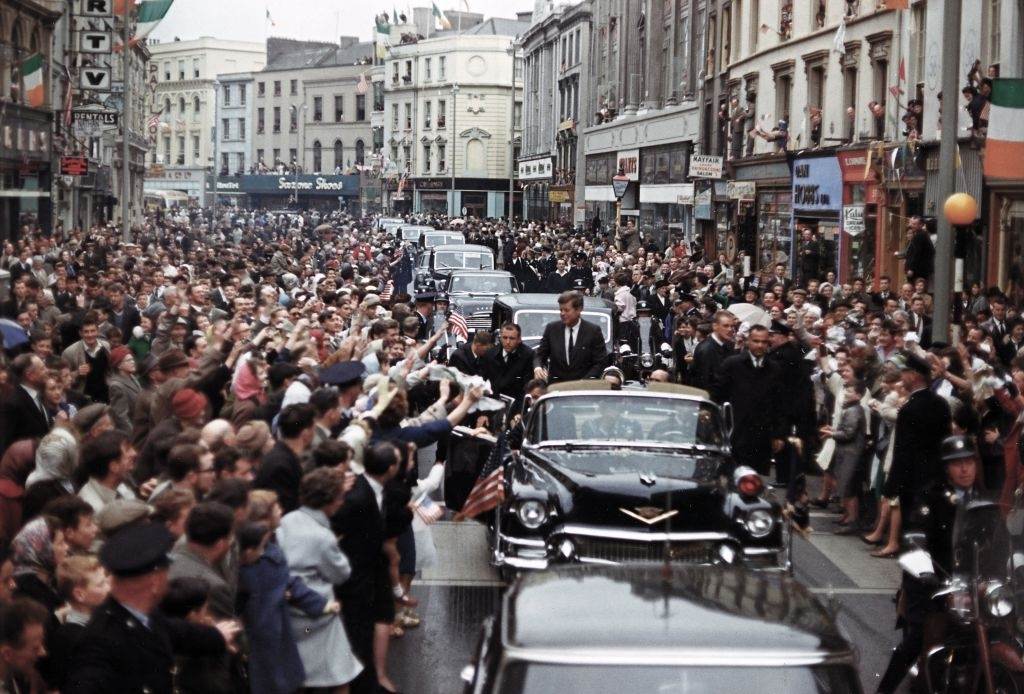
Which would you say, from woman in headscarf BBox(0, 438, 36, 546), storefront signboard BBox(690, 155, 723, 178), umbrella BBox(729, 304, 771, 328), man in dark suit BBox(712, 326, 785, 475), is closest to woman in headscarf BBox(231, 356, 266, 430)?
woman in headscarf BBox(0, 438, 36, 546)

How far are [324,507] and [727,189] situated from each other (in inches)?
1469

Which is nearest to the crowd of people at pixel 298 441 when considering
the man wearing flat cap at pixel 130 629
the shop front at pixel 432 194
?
the man wearing flat cap at pixel 130 629

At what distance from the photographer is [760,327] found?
1394 cm

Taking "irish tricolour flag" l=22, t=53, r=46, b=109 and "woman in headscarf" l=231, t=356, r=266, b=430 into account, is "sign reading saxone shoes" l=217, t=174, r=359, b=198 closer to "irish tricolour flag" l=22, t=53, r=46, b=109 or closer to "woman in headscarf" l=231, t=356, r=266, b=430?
"irish tricolour flag" l=22, t=53, r=46, b=109

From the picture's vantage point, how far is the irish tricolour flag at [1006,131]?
2039 centimetres

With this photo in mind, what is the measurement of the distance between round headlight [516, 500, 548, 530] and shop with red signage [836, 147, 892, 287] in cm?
2143

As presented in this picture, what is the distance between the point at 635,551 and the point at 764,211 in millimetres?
32503

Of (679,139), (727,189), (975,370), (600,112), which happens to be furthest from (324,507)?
(600,112)

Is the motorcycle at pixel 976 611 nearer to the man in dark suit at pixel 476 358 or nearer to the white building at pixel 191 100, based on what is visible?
the man in dark suit at pixel 476 358

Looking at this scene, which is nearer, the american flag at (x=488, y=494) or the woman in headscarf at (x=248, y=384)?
the american flag at (x=488, y=494)

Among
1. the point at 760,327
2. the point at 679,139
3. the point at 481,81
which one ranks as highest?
the point at 481,81

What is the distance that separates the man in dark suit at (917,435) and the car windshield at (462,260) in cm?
2653

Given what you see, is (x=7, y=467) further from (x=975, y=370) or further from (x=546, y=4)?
(x=546, y=4)

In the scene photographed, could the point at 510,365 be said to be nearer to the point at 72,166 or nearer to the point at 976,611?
the point at 976,611
